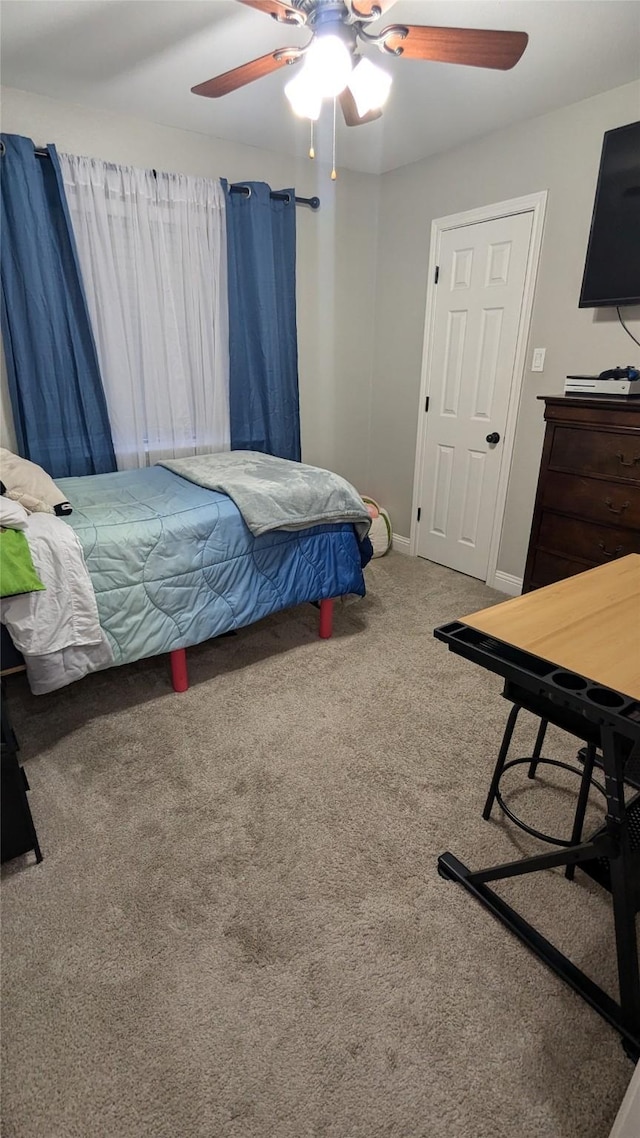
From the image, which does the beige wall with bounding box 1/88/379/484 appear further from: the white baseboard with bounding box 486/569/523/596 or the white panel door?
the white baseboard with bounding box 486/569/523/596

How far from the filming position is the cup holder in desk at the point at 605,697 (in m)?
0.97

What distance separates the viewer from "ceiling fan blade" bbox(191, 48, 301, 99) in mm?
1709

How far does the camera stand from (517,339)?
309cm

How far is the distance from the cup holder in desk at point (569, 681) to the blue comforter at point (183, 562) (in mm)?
1557

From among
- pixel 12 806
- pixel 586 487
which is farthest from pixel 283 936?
pixel 586 487

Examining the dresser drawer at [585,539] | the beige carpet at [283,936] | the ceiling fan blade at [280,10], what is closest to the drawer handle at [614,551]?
the dresser drawer at [585,539]

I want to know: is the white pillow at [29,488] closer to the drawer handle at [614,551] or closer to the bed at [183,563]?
the bed at [183,563]

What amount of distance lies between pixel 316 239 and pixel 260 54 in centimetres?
137

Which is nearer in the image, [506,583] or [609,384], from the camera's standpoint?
[609,384]

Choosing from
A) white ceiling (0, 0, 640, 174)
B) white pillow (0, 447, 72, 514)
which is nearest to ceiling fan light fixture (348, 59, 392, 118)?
white ceiling (0, 0, 640, 174)

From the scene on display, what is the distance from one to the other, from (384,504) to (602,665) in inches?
128

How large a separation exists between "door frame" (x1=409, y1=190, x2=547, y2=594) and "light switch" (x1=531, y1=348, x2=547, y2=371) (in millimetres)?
63

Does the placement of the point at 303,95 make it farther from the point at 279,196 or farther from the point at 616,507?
the point at 616,507

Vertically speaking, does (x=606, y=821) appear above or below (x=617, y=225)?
below
